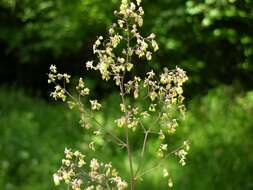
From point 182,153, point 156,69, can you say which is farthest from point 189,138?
A: point 182,153

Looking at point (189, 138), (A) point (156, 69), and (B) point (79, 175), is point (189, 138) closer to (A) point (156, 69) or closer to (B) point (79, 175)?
(A) point (156, 69)

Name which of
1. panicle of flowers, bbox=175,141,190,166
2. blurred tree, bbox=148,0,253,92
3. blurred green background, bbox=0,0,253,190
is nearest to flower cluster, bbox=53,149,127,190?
panicle of flowers, bbox=175,141,190,166

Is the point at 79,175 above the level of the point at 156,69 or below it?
below

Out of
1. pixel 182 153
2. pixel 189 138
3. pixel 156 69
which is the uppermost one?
pixel 156 69

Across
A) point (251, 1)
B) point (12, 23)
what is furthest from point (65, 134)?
point (12, 23)

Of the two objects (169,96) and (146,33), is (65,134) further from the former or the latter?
(169,96)

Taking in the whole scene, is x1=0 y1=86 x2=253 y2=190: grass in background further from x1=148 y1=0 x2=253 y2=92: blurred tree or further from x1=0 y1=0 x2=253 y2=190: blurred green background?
x1=148 y1=0 x2=253 y2=92: blurred tree

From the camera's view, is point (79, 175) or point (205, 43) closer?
point (79, 175)

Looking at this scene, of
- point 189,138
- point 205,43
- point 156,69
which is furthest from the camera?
point 156,69
